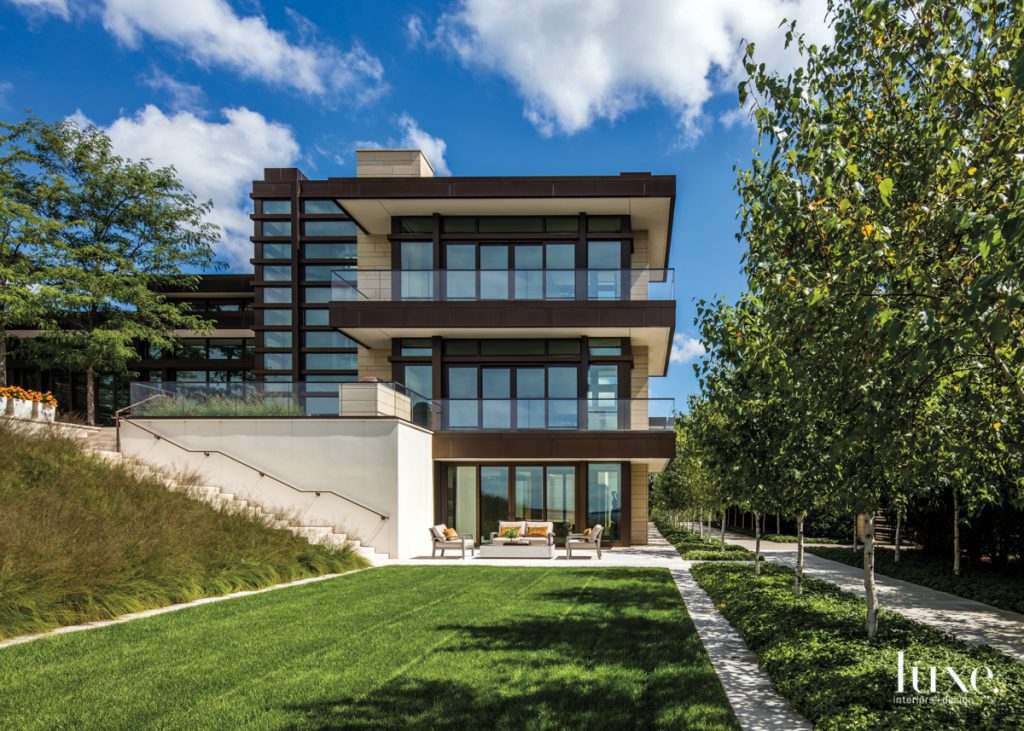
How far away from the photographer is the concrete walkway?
9.49 m

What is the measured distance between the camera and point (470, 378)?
2452 cm

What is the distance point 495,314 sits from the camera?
23281 mm

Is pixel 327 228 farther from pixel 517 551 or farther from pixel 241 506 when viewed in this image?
pixel 517 551

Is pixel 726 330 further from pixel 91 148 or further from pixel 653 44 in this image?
pixel 91 148

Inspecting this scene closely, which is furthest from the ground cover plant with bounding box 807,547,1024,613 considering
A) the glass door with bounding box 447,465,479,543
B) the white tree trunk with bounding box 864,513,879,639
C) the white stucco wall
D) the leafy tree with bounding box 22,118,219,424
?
the leafy tree with bounding box 22,118,219,424

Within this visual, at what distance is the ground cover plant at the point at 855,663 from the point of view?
17.1ft

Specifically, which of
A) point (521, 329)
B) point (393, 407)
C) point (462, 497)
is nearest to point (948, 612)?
point (393, 407)

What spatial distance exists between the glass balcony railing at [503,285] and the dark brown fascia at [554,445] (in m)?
4.30

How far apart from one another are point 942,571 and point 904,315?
597 inches

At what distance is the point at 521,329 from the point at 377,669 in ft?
55.9

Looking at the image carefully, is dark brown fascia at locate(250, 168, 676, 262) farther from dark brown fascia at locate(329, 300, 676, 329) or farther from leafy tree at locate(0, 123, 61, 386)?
leafy tree at locate(0, 123, 61, 386)

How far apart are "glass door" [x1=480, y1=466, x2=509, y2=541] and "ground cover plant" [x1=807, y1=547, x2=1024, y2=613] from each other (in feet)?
33.7
